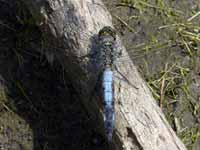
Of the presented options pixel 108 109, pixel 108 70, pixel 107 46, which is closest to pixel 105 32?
pixel 107 46

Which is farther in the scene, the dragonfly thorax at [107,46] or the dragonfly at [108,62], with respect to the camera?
the dragonfly thorax at [107,46]

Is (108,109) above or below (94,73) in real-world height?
below

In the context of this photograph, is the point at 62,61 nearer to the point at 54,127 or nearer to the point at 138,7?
the point at 54,127

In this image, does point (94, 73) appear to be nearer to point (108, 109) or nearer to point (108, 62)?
point (108, 62)

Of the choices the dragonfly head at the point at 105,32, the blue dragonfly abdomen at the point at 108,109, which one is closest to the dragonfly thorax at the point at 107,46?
the dragonfly head at the point at 105,32

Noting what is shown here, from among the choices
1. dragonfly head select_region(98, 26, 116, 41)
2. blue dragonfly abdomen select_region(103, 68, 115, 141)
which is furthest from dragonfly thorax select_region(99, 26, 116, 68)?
blue dragonfly abdomen select_region(103, 68, 115, 141)

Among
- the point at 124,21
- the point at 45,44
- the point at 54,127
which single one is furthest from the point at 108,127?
the point at 124,21

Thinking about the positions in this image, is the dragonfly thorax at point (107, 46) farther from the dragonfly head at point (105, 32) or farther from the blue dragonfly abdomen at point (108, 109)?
the blue dragonfly abdomen at point (108, 109)

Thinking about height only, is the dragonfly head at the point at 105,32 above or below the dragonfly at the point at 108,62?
above
